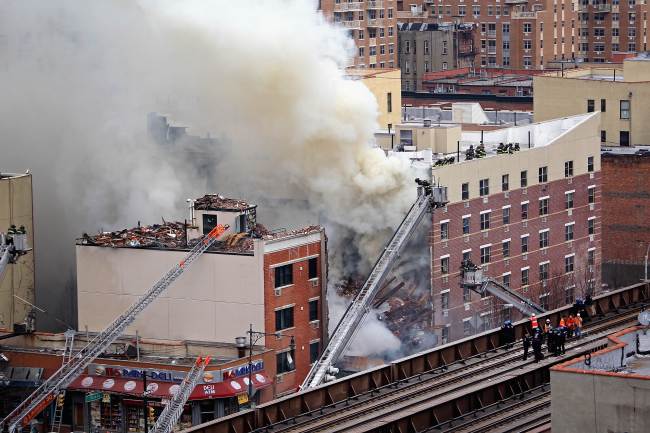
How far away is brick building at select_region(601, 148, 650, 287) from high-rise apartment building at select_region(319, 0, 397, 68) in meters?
50.4

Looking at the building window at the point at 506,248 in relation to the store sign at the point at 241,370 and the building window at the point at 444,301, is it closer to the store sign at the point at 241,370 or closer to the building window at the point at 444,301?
the building window at the point at 444,301

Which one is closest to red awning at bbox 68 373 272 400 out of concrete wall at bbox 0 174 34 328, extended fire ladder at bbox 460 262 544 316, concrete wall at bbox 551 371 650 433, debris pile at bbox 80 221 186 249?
debris pile at bbox 80 221 186 249

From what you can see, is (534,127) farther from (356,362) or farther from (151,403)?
(151,403)

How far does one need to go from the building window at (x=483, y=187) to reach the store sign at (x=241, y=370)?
668 inches

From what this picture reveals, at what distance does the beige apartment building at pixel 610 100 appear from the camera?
100m

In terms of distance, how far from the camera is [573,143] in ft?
277

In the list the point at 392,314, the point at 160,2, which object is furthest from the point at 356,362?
the point at 160,2

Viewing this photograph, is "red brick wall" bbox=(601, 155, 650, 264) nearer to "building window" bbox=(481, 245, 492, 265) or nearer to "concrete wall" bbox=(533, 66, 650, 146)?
"concrete wall" bbox=(533, 66, 650, 146)

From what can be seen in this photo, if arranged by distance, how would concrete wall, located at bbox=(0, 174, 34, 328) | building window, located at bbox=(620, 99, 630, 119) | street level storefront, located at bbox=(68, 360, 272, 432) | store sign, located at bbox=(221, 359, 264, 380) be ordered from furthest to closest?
building window, located at bbox=(620, 99, 630, 119)
concrete wall, located at bbox=(0, 174, 34, 328)
store sign, located at bbox=(221, 359, 264, 380)
street level storefront, located at bbox=(68, 360, 272, 432)

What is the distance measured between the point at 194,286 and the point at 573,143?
22965mm

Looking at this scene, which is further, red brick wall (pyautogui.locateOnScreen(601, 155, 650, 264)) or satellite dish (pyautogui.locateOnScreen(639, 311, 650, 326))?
red brick wall (pyautogui.locateOnScreen(601, 155, 650, 264))

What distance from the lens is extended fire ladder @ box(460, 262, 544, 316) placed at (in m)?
73.5

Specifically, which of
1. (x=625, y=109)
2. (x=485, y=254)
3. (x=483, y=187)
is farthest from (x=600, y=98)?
(x=485, y=254)

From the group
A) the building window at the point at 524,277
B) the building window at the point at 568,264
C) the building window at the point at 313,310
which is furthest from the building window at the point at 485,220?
the building window at the point at 313,310
